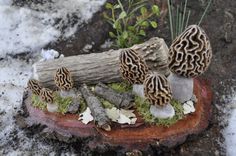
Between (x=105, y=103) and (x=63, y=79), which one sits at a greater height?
(x=63, y=79)

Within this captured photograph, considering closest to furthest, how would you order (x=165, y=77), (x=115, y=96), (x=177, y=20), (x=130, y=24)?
(x=165, y=77), (x=115, y=96), (x=177, y=20), (x=130, y=24)

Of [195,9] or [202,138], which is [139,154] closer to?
[202,138]

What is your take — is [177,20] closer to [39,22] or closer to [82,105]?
[82,105]

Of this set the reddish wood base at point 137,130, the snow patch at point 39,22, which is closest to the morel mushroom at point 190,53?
the reddish wood base at point 137,130

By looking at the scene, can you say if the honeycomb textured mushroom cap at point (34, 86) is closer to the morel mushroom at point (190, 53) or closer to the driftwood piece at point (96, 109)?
the driftwood piece at point (96, 109)

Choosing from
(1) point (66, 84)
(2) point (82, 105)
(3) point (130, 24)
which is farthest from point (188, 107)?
(3) point (130, 24)
